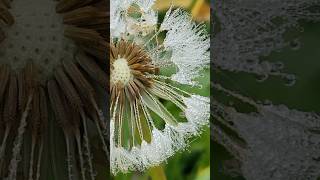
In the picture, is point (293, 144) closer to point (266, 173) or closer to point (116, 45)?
point (266, 173)

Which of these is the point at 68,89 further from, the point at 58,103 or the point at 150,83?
the point at 150,83

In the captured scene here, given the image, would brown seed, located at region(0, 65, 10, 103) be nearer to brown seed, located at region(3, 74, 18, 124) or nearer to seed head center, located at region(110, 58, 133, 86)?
brown seed, located at region(3, 74, 18, 124)

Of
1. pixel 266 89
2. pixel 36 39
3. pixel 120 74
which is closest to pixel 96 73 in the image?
pixel 120 74

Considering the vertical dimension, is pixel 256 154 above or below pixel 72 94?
below

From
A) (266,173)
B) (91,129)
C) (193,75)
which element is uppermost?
(193,75)

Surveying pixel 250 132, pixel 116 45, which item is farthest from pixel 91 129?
pixel 250 132
